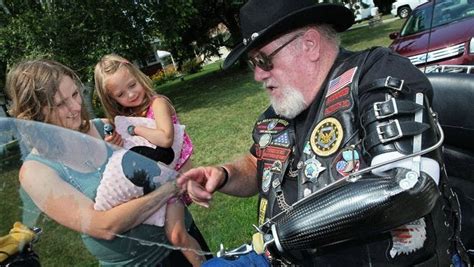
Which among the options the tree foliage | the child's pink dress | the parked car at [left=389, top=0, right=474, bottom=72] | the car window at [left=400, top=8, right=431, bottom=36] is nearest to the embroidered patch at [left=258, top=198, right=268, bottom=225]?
the child's pink dress

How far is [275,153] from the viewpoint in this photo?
178cm

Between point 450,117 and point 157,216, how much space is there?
5.09 ft

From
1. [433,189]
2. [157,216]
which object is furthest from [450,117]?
[157,216]

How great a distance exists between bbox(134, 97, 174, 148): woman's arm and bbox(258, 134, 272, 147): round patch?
1.73 feet

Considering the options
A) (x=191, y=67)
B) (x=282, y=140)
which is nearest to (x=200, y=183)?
(x=282, y=140)

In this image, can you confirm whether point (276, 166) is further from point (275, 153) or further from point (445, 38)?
point (445, 38)

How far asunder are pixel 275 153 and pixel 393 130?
611 millimetres

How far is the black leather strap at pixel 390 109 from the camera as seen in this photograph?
4.23ft

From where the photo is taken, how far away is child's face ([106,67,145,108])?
256cm

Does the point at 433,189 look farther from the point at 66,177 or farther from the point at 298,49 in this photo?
the point at 66,177

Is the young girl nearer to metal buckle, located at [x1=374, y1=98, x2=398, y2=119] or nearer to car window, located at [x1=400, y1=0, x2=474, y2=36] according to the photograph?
metal buckle, located at [x1=374, y1=98, x2=398, y2=119]

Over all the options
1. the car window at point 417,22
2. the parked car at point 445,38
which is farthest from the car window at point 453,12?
the car window at point 417,22

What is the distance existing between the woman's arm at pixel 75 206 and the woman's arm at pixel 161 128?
861mm

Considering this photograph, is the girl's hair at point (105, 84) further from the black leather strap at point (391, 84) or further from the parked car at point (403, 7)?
the parked car at point (403, 7)
